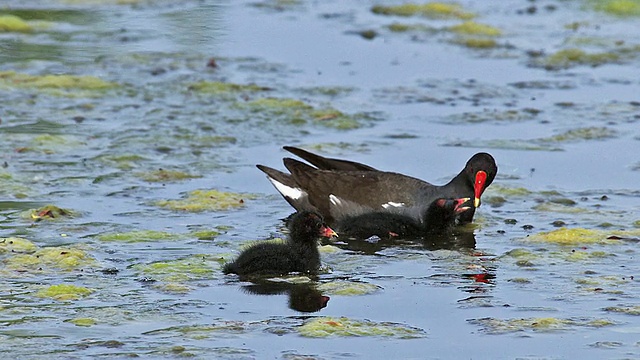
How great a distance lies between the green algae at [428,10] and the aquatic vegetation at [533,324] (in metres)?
11.7

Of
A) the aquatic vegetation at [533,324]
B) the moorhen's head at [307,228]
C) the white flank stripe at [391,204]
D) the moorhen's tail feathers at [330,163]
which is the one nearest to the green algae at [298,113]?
the moorhen's tail feathers at [330,163]

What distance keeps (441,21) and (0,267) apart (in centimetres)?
1103

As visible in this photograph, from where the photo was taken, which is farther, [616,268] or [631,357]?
[616,268]

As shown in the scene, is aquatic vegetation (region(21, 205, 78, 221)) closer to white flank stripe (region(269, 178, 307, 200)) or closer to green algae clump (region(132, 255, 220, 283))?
green algae clump (region(132, 255, 220, 283))

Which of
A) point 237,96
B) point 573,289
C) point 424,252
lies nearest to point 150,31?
point 237,96

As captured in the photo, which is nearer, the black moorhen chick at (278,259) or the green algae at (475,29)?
the black moorhen chick at (278,259)

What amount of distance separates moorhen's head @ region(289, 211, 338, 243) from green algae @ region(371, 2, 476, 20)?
34.1ft

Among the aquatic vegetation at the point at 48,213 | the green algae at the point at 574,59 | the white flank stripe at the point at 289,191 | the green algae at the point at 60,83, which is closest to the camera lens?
the aquatic vegetation at the point at 48,213

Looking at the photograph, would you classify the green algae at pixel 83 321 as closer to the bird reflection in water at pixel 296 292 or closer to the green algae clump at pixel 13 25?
the bird reflection in water at pixel 296 292

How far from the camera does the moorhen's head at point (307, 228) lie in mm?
8445

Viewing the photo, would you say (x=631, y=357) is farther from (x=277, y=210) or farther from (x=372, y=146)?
(x=372, y=146)

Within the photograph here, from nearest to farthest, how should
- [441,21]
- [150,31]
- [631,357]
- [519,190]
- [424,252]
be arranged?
[631,357] < [424,252] < [519,190] < [150,31] < [441,21]

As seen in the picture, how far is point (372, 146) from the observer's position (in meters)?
11.8

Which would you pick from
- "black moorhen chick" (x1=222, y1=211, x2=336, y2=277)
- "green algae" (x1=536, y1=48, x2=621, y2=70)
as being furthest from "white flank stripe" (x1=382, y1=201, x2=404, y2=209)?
"green algae" (x1=536, y1=48, x2=621, y2=70)
